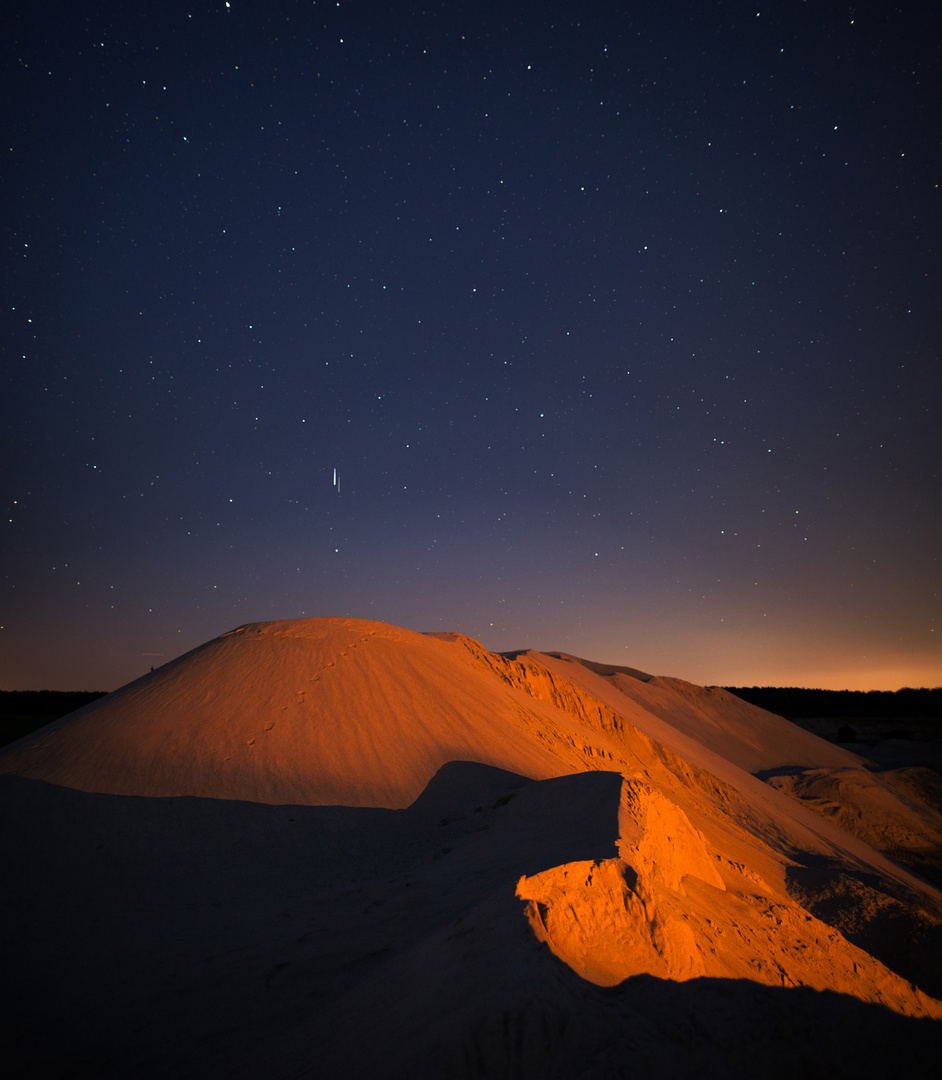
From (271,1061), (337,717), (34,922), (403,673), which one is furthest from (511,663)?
(271,1061)

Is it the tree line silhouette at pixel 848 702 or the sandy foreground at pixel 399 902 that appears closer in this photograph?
the sandy foreground at pixel 399 902

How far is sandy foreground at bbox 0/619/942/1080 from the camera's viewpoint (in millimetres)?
2490

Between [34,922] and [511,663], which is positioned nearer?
[34,922]

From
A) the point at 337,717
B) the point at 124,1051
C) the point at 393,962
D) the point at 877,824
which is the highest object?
the point at 337,717

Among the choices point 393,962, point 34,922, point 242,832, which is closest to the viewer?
point 393,962

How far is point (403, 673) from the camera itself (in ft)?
35.6

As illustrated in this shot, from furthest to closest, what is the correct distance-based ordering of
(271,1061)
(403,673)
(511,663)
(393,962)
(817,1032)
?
1. (511,663)
2. (403,673)
3. (393,962)
4. (817,1032)
5. (271,1061)

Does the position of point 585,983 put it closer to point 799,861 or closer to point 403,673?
point 403,673

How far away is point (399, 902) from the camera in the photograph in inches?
168

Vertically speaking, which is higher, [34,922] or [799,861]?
[34,922]

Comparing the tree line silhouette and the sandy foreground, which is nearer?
the sandy foreground

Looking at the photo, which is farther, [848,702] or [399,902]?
[848,702]

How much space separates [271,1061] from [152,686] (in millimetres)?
8923

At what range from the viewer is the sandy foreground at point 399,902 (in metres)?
2.49
